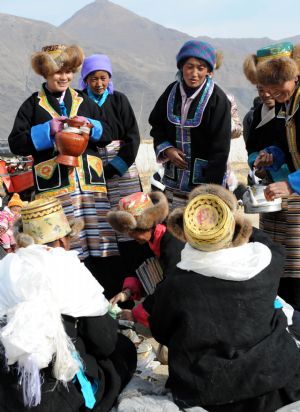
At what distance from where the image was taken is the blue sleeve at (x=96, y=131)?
476 cm

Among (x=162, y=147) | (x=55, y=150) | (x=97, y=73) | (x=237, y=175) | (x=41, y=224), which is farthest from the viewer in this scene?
(x=237, y=175)

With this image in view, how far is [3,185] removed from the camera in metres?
7.34

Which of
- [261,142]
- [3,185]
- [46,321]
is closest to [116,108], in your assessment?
[261,142]

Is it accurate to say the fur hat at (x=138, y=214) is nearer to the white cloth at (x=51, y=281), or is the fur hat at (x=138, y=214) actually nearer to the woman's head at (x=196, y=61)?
the white cloth at (x=51, y=281)

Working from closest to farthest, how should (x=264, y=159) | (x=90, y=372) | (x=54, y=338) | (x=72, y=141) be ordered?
(x=54, y=338)
(x=90, y=372)
(x=264, y=159)
(x=72, y=141)

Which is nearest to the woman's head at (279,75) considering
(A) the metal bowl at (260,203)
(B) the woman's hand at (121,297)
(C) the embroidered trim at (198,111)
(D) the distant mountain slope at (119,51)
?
(A) the metal bowl at (260,203)

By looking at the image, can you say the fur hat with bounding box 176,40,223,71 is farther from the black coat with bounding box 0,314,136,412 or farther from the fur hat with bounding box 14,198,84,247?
the black coat with bounding box 0,314,136,412

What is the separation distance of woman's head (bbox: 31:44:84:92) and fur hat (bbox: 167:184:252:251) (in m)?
2.14

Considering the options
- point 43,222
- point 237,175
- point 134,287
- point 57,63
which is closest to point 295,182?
point 134,287

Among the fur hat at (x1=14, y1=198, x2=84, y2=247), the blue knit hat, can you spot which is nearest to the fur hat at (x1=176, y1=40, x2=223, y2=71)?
the blue knit hat

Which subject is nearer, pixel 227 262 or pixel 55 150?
pixel 227 262

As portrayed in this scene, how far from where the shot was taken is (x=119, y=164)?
515 centimetres

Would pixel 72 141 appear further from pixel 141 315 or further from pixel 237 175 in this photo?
pixel 237 175

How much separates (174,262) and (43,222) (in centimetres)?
76
